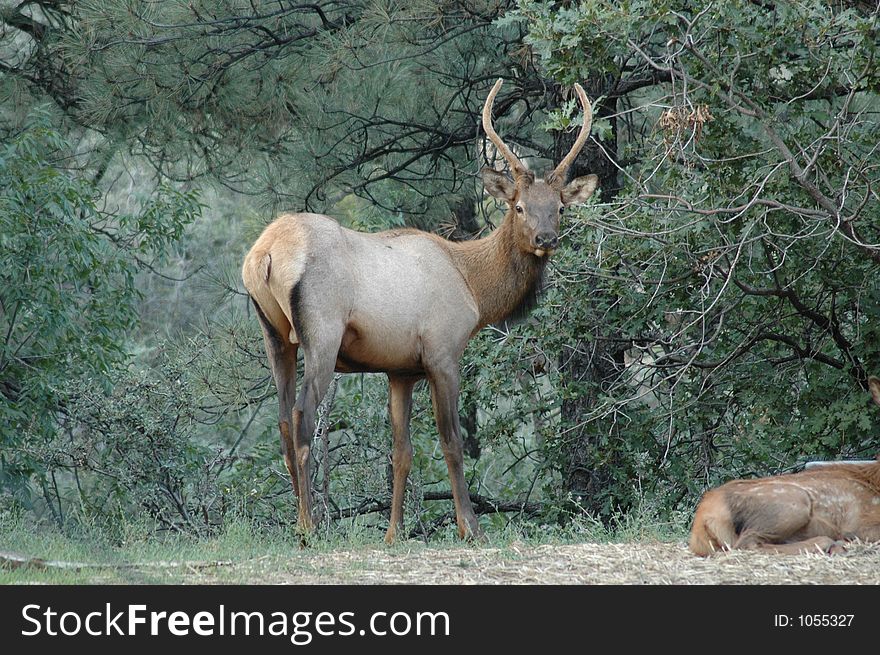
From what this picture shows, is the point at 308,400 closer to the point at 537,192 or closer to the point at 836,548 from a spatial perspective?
the point at 537,192

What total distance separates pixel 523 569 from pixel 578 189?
3.68 metres

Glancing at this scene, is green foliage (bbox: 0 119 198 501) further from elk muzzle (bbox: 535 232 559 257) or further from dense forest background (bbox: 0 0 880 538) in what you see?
elk muzzle (bbox: 535 232 559 257)

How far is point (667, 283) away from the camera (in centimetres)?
965

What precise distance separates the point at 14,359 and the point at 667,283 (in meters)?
5.46

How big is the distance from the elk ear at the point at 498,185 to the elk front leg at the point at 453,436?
1431 mm

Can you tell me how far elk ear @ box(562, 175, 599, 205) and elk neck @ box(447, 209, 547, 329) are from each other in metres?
0.42

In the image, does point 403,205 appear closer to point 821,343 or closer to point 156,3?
point 156,3

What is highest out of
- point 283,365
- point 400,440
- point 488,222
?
point 488,222

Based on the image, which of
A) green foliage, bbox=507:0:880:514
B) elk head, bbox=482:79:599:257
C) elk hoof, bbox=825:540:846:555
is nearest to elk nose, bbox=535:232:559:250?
elk head, bbox=482:79:599:257

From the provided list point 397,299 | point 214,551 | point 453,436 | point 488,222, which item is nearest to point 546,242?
point 397,299

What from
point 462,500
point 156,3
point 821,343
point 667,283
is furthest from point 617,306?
point 156,3

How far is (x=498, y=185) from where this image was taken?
9.11 meters

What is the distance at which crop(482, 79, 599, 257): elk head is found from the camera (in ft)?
28.9

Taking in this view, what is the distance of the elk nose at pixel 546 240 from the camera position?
877 cm
